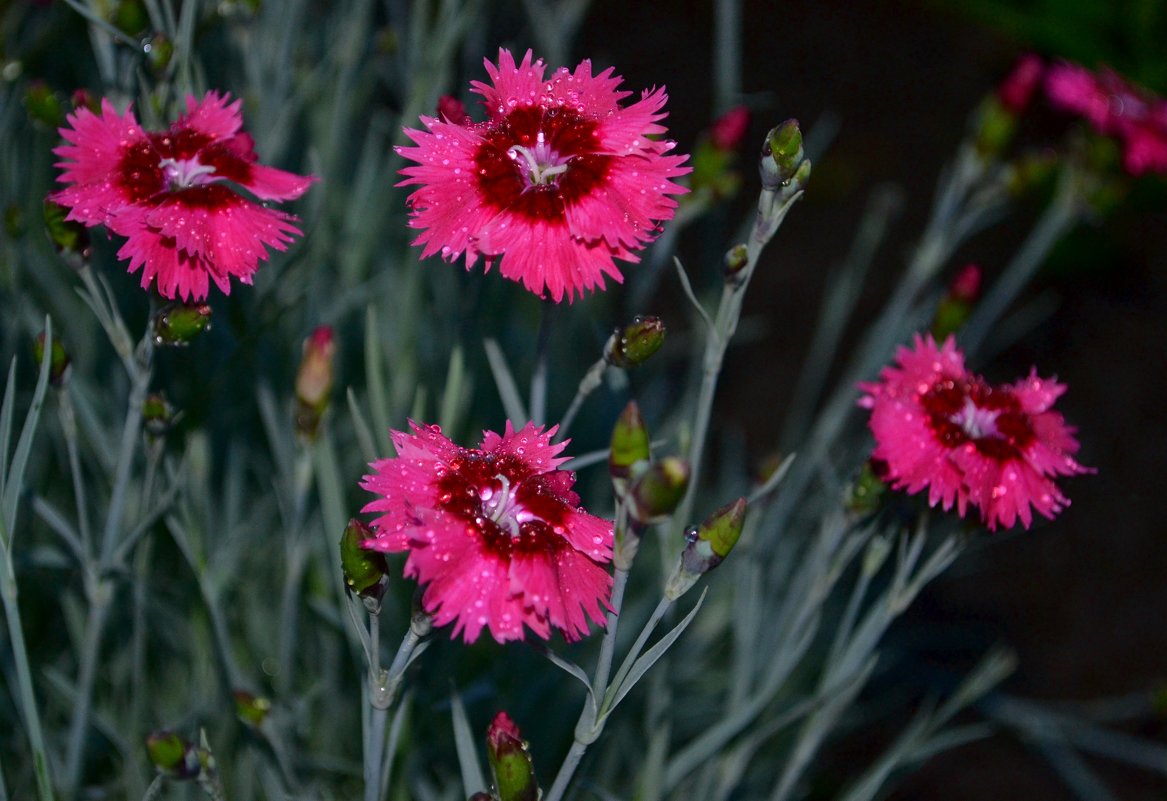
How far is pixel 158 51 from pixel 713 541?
1.97 feet

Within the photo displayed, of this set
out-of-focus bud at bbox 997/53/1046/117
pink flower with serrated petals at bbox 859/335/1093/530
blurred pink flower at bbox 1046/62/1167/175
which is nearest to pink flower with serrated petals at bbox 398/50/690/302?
pink flower with serrated petals at bbox 859/335/1093/530

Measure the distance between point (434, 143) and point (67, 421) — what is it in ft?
1.23

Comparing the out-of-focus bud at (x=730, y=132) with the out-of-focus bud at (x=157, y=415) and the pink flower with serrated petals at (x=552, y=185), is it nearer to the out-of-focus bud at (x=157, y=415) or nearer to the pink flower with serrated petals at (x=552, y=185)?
the pink flower with serrated petals at (x=552, y=185)

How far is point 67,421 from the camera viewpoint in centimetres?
→ 84

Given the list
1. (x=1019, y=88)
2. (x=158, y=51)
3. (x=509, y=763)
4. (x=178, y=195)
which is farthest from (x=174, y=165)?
(x=1019, y=88)

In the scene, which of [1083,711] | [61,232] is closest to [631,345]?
[61,232]

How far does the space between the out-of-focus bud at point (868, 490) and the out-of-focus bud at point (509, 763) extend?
1.15 feet

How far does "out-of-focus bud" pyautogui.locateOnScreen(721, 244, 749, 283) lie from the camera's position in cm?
79

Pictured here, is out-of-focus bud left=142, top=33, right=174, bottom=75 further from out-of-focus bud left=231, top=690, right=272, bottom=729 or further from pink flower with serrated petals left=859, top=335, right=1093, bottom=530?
pink flower with serrated petals left=859, top=335, right=1093, bottom=530

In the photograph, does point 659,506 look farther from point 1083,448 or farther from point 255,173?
point 1083,448

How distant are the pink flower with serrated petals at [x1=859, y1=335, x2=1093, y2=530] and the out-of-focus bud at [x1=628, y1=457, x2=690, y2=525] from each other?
9.8 inches

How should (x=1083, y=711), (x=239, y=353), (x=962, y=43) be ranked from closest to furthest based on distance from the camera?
(x=239, y=353) → (x=1083, y=711) → (x=962, y=43)

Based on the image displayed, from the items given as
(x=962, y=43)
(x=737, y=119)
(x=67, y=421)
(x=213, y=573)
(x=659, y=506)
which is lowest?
(x=213, y=573)

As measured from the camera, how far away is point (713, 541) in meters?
0.65
